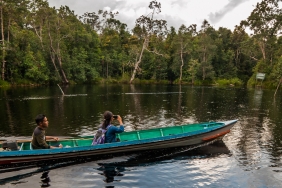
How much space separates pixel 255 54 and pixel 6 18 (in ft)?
214

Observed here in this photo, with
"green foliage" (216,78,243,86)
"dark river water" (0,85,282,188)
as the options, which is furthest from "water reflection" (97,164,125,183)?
"green foliage" (216,78,243,86)

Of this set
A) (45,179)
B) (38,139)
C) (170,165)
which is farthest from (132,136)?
(45,179)

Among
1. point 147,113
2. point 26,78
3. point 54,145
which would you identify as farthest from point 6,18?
point 54,145

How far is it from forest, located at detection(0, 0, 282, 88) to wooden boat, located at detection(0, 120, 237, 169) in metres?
42.6

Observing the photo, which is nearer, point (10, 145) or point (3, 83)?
point (10, 145)

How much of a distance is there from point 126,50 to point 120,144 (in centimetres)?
A: 7418

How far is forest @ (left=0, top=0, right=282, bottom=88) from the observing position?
5462 centimetres

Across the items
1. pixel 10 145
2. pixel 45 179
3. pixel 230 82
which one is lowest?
pixel 45 179

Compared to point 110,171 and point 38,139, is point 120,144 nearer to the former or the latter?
point 110,171

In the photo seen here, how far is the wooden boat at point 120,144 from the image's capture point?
10.4 meters

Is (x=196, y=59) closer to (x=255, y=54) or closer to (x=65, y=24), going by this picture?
(x=255, y=54)

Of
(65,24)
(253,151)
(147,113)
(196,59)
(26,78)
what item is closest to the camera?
(253,151)

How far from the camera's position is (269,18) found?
63719 mm

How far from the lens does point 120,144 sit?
37.7 feet
